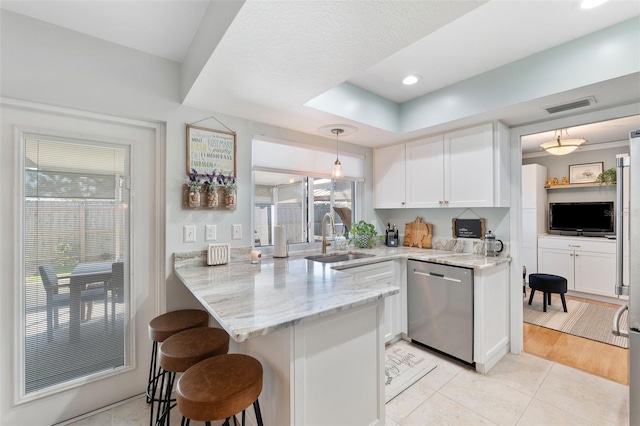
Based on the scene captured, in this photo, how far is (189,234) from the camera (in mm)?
2125

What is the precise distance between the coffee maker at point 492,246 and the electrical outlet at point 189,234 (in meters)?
2.69

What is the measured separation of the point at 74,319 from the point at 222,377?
138 centimetres

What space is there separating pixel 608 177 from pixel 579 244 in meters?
1.05

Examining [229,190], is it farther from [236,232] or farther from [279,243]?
[279,243]

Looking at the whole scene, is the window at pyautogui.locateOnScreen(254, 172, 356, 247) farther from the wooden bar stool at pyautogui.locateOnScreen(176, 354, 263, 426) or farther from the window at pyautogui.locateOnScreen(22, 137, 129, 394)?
the wooden bar stool at pyautogui.locateOnScreen(176, 354, 263, 426)

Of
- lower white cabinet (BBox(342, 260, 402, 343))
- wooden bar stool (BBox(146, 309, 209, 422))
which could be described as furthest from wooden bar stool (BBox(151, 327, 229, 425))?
lower white cabinet (BBox(342, 260, 402, 343))

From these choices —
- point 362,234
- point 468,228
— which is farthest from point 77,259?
point 468,228

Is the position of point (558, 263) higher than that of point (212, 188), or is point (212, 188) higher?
point (212, 188)

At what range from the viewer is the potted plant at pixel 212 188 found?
7.05 ft

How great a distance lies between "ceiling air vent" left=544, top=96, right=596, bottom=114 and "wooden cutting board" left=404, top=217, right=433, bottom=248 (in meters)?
1.53

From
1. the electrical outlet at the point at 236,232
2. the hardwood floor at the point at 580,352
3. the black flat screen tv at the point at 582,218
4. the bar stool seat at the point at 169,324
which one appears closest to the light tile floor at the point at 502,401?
the hardwood floor at the point at 580,352

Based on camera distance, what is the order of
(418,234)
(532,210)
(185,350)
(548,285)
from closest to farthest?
1. (185,350)
2. (418,234)
3. (548,285)
4. (532,210)

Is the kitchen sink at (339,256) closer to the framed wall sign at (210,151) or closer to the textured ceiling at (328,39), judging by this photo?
the framed wall sign at (210,151)

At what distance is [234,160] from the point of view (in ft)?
7.70
